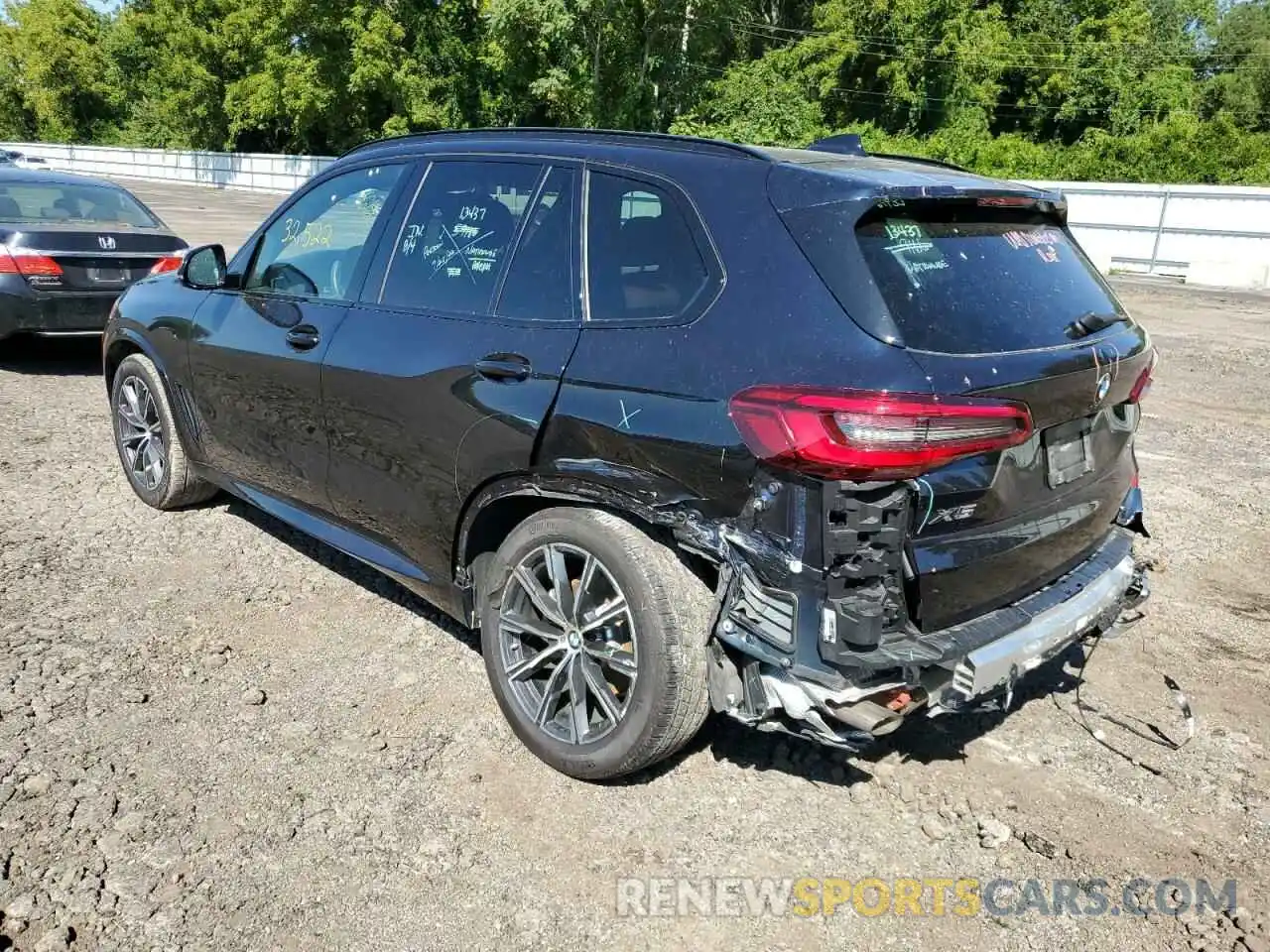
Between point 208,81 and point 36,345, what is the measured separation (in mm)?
47859

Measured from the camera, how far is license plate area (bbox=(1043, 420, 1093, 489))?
2.76 m

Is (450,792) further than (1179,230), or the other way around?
(1179,230)

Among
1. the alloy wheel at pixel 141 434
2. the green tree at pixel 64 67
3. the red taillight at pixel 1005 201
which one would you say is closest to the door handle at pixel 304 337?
the alloy wheel at pixel 141 434

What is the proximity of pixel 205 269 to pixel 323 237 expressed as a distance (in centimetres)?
80

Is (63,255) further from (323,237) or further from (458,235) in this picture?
(458,235)

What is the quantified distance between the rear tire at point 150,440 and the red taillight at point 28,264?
2.82m

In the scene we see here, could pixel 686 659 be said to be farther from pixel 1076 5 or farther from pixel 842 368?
pixel 1076 5

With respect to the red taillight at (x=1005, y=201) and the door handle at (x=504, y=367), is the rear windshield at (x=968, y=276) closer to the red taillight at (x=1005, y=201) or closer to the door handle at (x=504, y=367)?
the red taillight at (x=1005, y=201)

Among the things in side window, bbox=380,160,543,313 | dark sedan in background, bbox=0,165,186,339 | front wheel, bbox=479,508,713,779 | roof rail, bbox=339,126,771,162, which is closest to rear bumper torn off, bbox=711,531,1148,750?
front wheel, bbox=479,508,713,779

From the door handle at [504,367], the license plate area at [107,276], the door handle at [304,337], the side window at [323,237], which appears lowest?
the license plate area at [107,276]

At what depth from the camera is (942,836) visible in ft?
9.37

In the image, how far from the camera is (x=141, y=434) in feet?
17.0

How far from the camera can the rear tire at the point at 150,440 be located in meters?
4.92

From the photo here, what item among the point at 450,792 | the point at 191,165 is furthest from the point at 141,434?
the point at 191,165
